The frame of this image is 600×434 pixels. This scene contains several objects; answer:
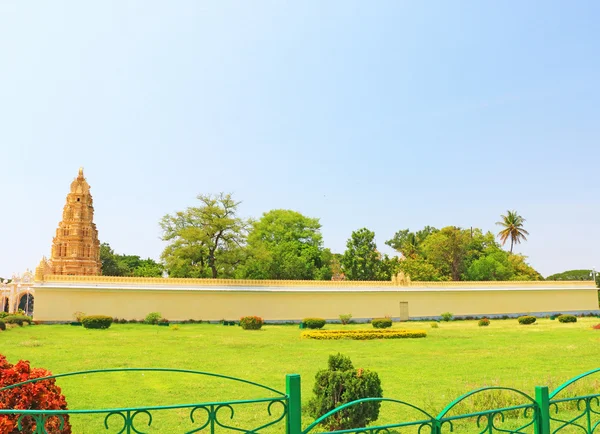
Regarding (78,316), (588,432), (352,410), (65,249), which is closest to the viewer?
(588,432)

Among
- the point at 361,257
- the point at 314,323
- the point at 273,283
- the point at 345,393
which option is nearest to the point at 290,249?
the point at 361,257

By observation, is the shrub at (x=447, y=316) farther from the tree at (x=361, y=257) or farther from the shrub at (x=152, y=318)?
the shrub at (x=152, y=318)

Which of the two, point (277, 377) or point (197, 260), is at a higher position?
point (197, 260)

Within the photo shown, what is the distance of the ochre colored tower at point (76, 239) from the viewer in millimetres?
41781

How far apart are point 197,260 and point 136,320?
846cm

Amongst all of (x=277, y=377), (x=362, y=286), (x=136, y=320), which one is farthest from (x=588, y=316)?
(x=277, y=377)

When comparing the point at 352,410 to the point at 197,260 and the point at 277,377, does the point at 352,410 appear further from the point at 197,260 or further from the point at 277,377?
the point at 197,260

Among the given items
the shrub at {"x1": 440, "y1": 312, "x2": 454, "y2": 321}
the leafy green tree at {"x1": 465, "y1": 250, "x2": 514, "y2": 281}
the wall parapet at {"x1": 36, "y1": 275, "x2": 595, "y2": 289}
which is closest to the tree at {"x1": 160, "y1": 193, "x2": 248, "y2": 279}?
the wall parapet at {"x1": 36, "y1": 275, "x2": 595, "y2": 289}

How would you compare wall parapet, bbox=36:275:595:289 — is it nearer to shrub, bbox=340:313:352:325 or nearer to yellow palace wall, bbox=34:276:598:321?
yellow palace wall, bbox=34:276:598:321

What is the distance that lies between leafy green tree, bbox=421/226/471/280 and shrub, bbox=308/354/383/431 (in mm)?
49332

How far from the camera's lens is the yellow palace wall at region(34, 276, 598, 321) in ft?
101

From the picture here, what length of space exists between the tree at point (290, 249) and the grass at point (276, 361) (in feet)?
76.6

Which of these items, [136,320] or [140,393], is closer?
[140,393]

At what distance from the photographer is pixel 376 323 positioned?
30.6 m
